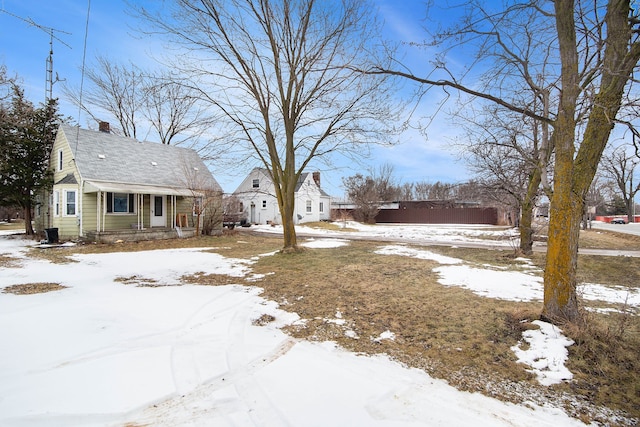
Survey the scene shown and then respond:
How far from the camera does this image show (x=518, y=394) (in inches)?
110

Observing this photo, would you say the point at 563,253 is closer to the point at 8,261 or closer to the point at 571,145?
the point at 571,145

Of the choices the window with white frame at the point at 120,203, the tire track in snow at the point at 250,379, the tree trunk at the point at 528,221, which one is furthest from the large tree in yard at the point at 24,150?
the tree trunk at the point at 528,221

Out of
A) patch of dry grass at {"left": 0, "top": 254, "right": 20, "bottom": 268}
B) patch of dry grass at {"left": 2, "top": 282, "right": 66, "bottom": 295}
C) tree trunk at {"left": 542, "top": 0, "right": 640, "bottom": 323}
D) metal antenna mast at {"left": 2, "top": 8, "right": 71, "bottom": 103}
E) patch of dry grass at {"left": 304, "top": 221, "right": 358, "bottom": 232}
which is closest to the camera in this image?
tree trunk at {"left": 542, "top": 0, "right": 640, "bottom": 323}

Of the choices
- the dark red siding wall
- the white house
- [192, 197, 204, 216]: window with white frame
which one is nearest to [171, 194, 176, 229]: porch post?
[192, 197, 204, 216]: window with white frame

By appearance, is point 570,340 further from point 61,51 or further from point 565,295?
point 61,51

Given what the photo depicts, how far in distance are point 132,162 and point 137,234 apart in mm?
4636

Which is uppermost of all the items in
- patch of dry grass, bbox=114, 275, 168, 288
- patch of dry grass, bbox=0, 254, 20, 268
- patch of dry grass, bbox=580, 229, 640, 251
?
patch of dry grass, bbox=580, 229, 640, 251

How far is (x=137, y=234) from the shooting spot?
15.2 metres

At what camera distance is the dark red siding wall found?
113 feet

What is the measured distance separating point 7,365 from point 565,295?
6369mm

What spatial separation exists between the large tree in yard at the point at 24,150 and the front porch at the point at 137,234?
502cm

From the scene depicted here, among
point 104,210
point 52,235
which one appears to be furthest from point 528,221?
point 52,235

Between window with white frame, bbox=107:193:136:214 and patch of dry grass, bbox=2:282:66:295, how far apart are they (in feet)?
33.5

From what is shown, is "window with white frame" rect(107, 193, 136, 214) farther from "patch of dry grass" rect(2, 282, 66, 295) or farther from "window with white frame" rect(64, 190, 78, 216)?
"patch of dry grass" rect(2, 282, 66, 295)
